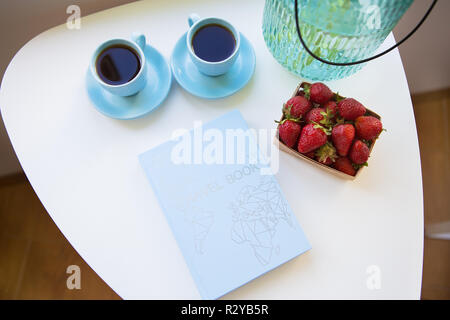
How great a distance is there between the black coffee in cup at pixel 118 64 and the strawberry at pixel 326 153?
15.8 inches

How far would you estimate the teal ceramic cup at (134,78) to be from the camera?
690mm

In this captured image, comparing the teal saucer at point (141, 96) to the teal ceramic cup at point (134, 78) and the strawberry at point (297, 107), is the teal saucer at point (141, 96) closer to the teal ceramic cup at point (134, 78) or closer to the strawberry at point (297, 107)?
the teal ceramic cup at point (134, 78)

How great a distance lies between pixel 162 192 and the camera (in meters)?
A: 0.74

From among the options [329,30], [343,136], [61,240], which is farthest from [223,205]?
[61,240]

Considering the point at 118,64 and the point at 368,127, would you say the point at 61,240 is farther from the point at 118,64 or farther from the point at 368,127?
the point at 368,127

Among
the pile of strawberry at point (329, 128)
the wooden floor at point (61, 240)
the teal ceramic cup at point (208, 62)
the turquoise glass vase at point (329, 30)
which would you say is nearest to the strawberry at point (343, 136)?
the pile of strawberry at point (329, 128)

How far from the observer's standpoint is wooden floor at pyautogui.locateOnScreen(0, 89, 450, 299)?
1282mm

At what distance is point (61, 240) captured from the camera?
1316 mm

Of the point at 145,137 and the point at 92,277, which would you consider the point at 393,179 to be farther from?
the point at 92,277

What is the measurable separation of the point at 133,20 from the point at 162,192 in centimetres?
41

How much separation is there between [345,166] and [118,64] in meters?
0.51

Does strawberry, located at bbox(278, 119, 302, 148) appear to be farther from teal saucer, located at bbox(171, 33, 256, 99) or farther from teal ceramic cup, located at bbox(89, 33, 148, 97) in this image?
teal ceramic cup, located at bbox(89, 33, 148, 97)

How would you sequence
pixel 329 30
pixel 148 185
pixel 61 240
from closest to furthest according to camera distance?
pixel 329 30 < pixel 148 185 < pixel 61 240
